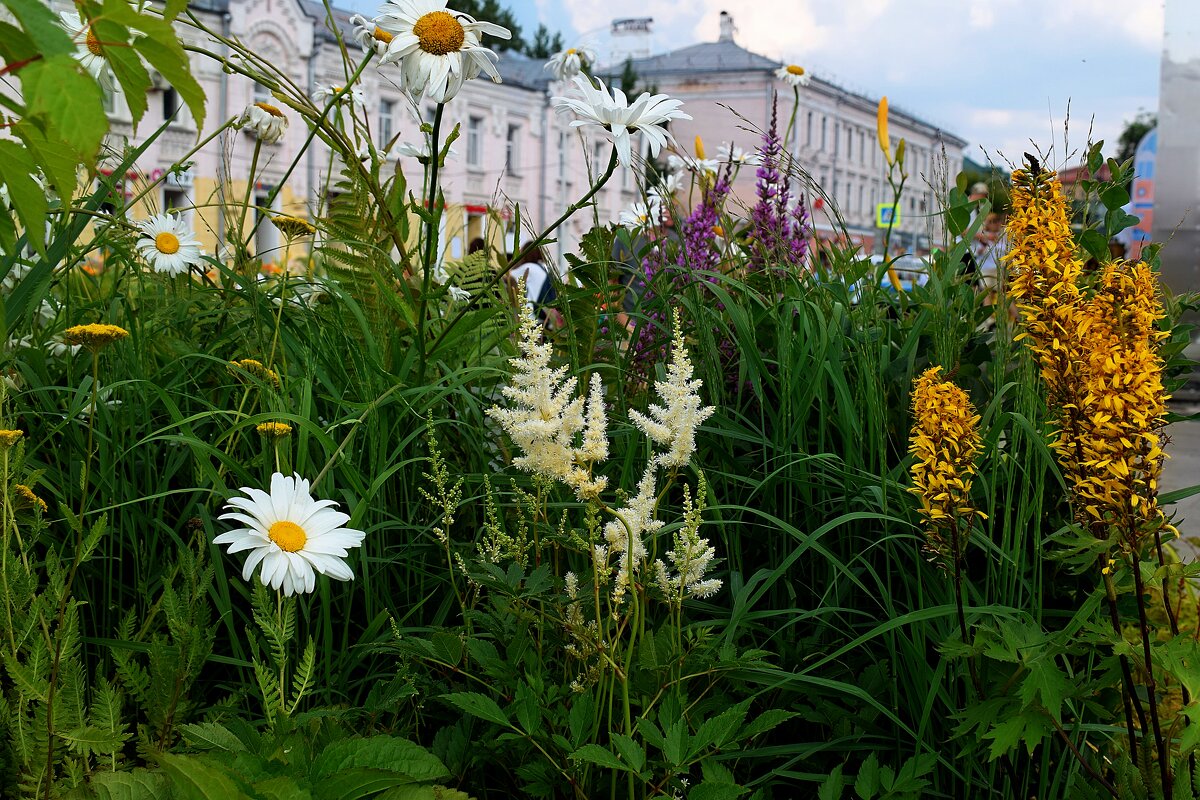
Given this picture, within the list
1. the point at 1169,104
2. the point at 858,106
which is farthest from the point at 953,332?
the point at 858,106

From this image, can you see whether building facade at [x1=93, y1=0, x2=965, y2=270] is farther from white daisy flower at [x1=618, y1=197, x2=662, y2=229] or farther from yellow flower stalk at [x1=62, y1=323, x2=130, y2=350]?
yellow flower stalk at [x1=62, y1=323, x2=130, y2=350]

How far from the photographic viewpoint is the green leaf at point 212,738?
1127 millimetres

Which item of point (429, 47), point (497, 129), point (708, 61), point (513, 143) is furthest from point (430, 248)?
point (708, 61)

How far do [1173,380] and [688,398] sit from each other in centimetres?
90

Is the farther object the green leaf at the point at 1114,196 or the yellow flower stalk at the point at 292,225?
the yellow flower stalk at the point at 292,225

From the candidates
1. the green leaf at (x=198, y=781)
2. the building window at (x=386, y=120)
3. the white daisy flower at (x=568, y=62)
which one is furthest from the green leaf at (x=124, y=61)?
the building window at (x=386, y=120)

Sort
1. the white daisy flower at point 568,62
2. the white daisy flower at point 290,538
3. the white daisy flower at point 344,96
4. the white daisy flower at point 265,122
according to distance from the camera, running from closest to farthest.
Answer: the white daisy flower at point 290,538 < the white daisy flower at point 344,96 < the white daisy flower at point 265,122 < the white daisy flower at point 568,62

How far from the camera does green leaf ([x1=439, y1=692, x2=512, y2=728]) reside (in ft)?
3.74

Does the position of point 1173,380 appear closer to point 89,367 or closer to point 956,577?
point 956,577

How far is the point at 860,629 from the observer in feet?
5.17

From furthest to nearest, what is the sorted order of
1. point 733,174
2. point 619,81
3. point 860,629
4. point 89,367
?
point 619,81, point 733,174, point 89,367, point 860,629

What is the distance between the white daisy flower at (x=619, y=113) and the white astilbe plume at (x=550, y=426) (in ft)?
1.95

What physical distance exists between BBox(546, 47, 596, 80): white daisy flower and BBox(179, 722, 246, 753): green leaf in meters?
2.41

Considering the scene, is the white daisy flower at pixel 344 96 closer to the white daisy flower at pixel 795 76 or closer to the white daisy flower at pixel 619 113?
the white daisy flower at pixel 619 113
